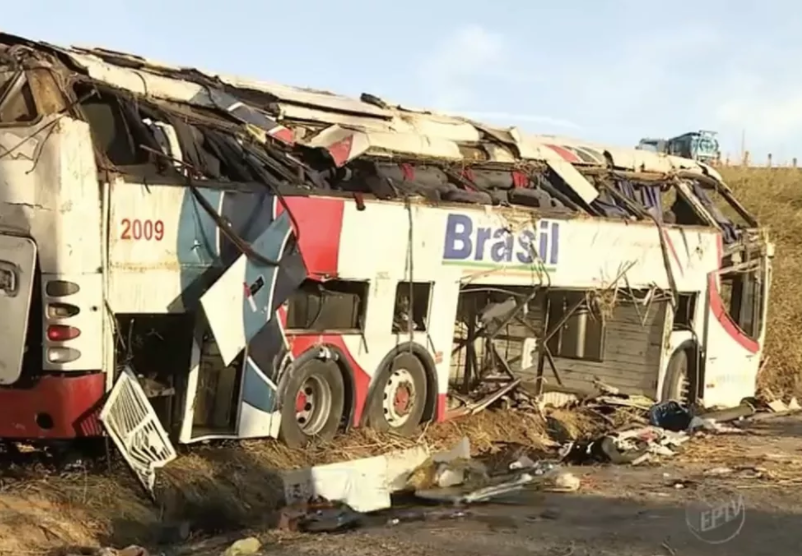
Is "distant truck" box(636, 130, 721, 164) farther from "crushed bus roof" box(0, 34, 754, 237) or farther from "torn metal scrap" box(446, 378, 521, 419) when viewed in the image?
"torn metal scrap" box(446, 378, 521, 419)

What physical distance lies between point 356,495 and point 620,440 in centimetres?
311

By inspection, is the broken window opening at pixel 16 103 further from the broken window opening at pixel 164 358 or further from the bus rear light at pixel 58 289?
the broken window opening at pixel 164 358

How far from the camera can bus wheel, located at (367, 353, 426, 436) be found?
33.3ft

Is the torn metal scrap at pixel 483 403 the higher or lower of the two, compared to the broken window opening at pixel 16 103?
lower

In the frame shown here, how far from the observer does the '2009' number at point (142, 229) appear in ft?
25.3

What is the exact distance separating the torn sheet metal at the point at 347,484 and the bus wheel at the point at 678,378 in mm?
5711

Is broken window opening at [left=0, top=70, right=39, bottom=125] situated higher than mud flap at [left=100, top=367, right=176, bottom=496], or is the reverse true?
broken window opening at [left=0, top=70, right=39, bottom=125]

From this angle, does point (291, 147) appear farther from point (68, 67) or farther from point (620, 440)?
point (620, 440)

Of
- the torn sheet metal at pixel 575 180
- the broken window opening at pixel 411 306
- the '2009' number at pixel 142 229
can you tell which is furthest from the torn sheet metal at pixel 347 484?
the torn sheet metal at pixel 575 180

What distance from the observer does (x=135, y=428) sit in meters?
7.79

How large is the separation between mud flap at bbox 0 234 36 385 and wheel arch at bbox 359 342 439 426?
10.4 feet

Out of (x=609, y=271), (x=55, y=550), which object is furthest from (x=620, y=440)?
(x=55, y=550)

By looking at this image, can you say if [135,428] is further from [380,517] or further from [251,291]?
[380,517]

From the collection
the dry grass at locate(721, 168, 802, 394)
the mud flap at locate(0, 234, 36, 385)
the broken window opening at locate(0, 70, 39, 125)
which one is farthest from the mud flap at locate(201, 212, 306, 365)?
the dry grass at locate(721, 168, 802, 394)
